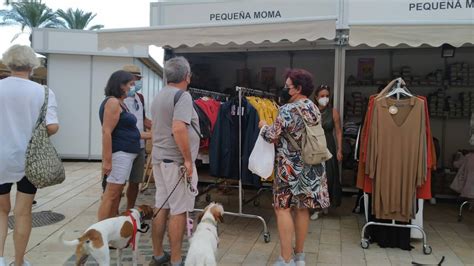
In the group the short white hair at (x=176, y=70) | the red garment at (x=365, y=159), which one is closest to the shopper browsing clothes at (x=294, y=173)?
the short white hair at (x=176, y=70)

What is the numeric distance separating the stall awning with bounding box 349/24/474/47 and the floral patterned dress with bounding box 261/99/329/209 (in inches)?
44.6

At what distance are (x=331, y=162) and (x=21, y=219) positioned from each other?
3444 millimetres

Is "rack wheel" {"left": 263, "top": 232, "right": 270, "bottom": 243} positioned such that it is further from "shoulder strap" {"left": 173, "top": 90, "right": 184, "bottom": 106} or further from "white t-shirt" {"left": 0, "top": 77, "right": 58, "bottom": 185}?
"white t-shirt" {"left": 0, "top": 77, "right": 58, "bottom": 185}

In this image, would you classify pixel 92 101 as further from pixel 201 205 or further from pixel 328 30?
pixel 328 30

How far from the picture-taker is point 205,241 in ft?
9.43

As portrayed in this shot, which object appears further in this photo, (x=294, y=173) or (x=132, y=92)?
(x=132, y=92)

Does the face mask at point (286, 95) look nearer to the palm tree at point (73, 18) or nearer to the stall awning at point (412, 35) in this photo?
the stall awning at point (412, 35)

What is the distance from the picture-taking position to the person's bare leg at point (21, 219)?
3186 millimetres

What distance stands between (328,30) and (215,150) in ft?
5.53

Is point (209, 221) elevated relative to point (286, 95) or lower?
lower

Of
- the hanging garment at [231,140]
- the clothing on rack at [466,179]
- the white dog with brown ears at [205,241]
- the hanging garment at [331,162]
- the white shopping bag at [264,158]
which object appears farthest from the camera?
the clothing on rack at [466,179]

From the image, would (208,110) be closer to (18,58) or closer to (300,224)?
(300,224)

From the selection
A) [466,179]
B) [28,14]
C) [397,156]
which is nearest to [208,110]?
[397,156]

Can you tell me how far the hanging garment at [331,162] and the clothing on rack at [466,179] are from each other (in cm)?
171
